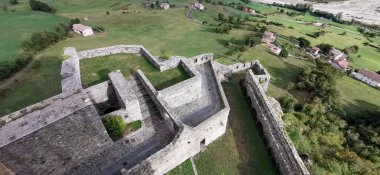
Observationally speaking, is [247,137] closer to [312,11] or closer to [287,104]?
[287,104]

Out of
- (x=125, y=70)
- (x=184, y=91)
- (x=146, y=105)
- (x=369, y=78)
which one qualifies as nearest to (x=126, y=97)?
(x=146, y=105)

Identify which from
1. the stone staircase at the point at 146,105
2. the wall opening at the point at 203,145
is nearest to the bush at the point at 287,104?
the wall opening at the point at 203,145

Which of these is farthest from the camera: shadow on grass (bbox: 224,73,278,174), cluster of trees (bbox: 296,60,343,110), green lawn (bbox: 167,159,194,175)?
cluster of trees (bbox: 296,60,343,110)

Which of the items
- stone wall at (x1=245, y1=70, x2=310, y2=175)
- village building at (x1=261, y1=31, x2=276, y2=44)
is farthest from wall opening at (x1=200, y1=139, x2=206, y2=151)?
village building at (x1=261, y1=31, x2=276, y2=44)

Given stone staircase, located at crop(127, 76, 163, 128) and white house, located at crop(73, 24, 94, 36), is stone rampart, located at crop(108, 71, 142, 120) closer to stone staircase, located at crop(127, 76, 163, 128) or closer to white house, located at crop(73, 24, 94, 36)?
stone staircase, located at crop(127, 76, 163, 128)

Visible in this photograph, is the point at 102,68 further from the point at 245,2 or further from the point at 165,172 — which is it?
the point at 245,2

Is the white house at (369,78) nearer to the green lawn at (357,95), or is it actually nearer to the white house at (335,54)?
the green lawn at (357,95)

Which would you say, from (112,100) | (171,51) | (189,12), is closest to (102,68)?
(112,100)
